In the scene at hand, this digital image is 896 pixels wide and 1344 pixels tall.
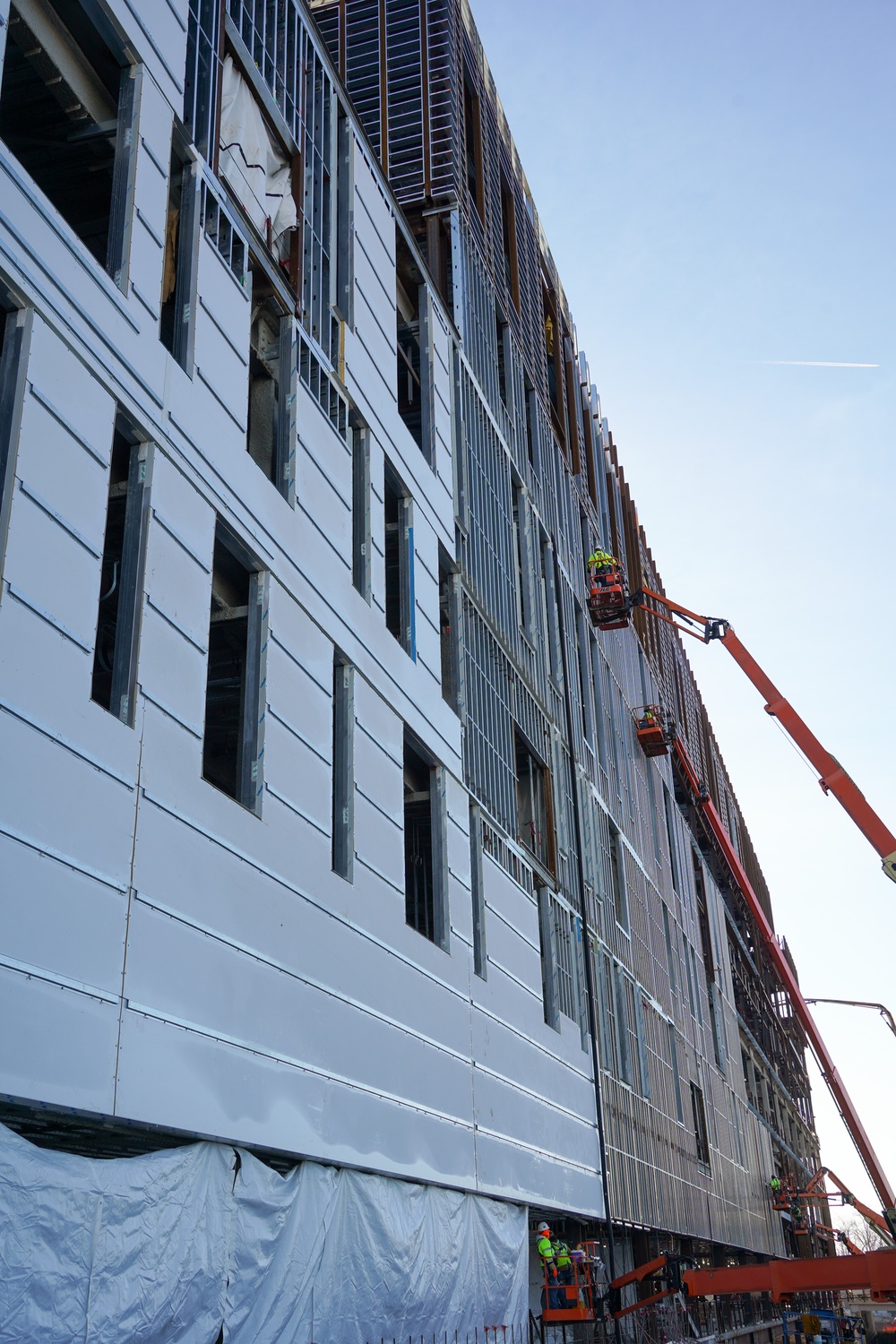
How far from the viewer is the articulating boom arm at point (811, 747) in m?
38.2

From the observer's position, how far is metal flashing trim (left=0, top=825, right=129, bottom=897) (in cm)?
975

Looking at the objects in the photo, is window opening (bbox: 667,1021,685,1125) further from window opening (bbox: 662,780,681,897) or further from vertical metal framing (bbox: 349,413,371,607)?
vertical metal framing (bbox: 349,413,371,607)

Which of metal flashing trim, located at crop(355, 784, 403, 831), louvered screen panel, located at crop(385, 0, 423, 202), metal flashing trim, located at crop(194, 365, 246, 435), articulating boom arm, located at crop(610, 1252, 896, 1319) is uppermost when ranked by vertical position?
louvered screen panel, located at crop(385, 0, 423, 202)

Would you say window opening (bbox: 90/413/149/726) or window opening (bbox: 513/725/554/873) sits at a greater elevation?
window opening (bbox: 513/725/554/873)

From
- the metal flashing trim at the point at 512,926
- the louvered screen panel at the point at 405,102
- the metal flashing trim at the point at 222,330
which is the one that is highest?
the louvered screen panel at the point at 405,102

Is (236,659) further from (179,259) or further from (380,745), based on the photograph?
(179,259)

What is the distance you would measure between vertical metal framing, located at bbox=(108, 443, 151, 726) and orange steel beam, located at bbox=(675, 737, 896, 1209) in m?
44.7

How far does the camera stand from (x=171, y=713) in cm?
1232

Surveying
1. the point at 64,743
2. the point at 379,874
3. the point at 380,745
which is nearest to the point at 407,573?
the point at 380,745

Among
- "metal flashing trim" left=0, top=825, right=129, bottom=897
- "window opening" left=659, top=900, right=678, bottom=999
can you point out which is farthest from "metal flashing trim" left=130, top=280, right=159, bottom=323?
"window opening" left=659, top=900, right=678, bottom=999

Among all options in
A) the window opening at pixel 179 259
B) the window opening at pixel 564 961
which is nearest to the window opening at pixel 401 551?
the window opening at pixel 179 259

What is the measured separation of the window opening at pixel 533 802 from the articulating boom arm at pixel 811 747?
41.3ft

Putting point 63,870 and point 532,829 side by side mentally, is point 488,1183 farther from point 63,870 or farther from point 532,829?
point 63,870

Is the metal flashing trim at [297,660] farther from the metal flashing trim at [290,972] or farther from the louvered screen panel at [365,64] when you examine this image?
the louvered screen panel at [365,64]
